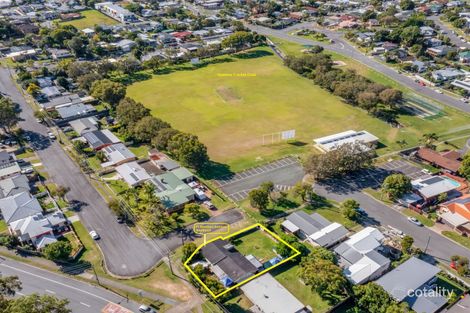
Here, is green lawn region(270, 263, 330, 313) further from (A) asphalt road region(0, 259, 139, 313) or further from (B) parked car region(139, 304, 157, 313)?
(A) asphalt road region(0, 259, 139, 313)

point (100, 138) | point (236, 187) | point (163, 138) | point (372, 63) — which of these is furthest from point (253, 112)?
point (372, 63)

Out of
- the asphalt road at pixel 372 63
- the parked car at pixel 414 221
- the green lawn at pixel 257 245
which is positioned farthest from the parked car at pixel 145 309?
the asphalt road at pixel 372 63

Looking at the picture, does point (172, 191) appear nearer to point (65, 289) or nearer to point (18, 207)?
point (65, 289)

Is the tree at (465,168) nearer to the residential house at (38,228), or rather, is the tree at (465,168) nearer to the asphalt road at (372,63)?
the asphalt road at (372,63)

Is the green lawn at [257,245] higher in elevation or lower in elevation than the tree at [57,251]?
lower

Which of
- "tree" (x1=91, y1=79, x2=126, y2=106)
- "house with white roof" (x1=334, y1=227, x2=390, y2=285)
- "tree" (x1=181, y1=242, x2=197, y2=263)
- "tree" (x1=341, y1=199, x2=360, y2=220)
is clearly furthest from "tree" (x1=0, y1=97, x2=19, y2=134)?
"house with white roof" (x1=334, y1=227, x2=390, y2=285)

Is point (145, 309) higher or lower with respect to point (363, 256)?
lower

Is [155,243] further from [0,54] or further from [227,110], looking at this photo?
[0,54]
